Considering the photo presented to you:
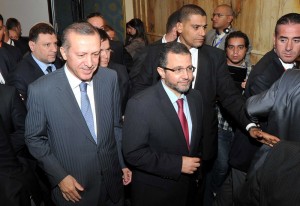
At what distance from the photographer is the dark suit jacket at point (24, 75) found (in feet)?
10.2

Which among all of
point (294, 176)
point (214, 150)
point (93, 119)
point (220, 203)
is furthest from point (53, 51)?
point (294, 176)

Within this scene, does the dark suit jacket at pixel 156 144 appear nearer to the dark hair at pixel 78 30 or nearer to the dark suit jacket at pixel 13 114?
the dark hair at pixel 78 30

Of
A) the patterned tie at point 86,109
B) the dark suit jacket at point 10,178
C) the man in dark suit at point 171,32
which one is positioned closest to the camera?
the dark suit jacket at point 10,178

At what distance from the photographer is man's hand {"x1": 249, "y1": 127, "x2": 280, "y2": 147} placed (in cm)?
197

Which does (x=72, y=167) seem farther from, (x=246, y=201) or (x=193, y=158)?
(x=246, y=201)

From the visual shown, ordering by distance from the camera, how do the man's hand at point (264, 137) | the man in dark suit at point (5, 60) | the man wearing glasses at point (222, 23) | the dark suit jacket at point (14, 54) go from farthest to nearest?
1. the man wearing glasses at point (222, 23)
2. the dark suit jacket at point (14, 54)
3. the man in dark suit at point (5, 60)
4. the man's hand at point (264, 137)

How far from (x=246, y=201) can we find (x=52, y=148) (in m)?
1.26

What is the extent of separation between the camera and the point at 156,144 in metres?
2.18

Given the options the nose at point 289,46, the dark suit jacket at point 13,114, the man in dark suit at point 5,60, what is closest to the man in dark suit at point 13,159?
the dark suit jacket at point 13,114

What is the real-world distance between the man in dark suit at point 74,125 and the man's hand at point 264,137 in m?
1.02

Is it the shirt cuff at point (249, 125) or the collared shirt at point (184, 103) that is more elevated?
the collared shirt at point (184, 103)

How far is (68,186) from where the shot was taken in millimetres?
2033

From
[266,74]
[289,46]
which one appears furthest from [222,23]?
[266,74]

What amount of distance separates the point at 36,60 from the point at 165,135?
6.04 feet
